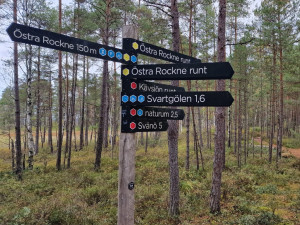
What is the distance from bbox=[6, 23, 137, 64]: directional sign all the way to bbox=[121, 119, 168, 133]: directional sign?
0.86 meters

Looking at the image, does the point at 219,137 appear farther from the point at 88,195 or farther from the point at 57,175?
the point at 57,175

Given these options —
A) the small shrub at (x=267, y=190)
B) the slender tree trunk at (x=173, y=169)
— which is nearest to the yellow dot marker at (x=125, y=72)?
the slender tree trunk at (x=173, y=169)

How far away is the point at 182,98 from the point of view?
2896 mm

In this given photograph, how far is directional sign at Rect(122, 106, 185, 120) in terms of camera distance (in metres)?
2.91

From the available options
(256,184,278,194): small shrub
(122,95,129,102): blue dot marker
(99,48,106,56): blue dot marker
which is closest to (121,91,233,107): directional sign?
(122,95,129,102): blue dot marker

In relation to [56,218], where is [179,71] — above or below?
above

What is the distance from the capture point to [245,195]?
9.54 meters

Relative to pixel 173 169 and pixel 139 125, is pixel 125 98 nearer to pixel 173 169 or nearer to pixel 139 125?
pixel 139 125

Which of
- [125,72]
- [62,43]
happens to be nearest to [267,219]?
[125,72]

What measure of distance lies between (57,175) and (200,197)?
8929 millimetres

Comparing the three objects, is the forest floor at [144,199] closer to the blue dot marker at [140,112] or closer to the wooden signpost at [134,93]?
the wooden signpost at [134,93]

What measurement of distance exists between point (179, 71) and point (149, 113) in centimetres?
73

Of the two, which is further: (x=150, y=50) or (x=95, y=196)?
(x=95, y=196)

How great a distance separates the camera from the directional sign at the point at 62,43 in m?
2.41
